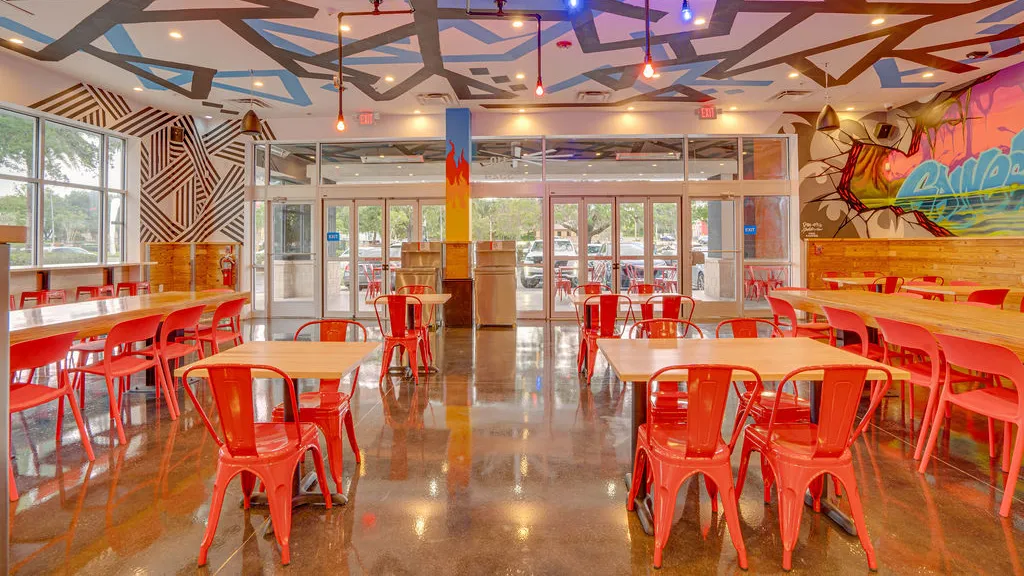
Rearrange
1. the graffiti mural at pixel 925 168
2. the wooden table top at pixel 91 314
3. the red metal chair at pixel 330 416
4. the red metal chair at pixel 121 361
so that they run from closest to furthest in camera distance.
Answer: the red metal chair at pixel 330 416, the wooden table top at pixel 91 314, the red metal chair at pixel 121 361, the graffiti mural at pixel 925 168

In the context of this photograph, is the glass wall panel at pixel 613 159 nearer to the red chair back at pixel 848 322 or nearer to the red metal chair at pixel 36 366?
the red chair back at pixel 848 322

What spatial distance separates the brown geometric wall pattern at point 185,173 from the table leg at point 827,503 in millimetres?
10616

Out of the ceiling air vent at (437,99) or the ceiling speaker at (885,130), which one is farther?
the ceiling speaker at (885,130)

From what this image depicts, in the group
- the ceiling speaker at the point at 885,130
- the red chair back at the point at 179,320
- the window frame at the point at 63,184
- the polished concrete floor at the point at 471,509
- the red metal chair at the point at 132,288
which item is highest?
the ceiling speaker at the point at 885,130

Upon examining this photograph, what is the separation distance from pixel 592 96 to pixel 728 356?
7322 millimetres

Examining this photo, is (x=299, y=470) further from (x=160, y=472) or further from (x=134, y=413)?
(x=134, y=413)

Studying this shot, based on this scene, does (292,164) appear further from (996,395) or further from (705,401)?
(996,395)

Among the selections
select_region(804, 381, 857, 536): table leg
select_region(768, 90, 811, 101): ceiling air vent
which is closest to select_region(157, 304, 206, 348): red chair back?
select_region(804, 381, 857, 536): table leg

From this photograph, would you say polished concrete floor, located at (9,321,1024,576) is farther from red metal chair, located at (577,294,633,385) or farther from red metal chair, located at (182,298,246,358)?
red metal chair, located at (577,294,633,385)

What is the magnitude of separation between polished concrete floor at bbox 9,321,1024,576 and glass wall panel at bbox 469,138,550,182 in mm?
6856

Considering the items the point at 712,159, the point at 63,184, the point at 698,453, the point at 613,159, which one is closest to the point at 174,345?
the point at 698,453

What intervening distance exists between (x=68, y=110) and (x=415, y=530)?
9.40 metres

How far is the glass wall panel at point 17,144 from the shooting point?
24.2 ft

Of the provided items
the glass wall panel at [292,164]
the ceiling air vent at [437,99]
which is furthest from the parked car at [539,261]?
the glass wall panel at [292,164]
